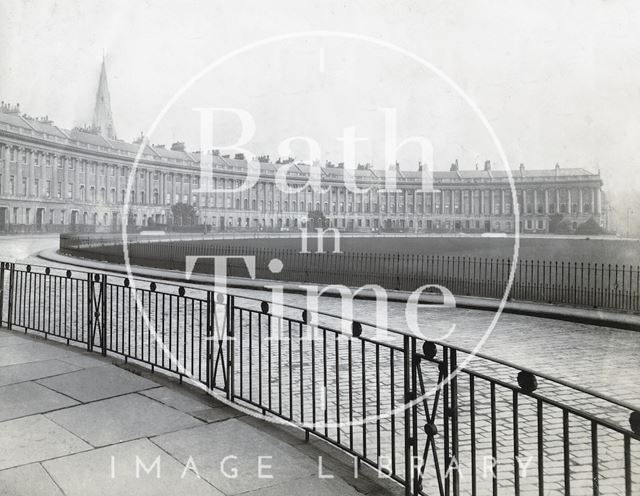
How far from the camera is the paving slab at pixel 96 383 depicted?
18.0ft

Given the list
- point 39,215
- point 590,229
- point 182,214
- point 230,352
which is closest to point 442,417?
point 230,352

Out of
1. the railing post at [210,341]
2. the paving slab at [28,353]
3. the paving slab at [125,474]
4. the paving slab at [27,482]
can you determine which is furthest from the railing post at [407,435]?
the paving slab at [28,353]

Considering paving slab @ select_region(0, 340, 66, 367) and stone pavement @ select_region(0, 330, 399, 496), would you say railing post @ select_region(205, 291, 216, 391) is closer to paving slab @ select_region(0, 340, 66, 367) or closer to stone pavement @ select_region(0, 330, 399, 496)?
stone pavement @ select_region(0, 330, 399, 496)

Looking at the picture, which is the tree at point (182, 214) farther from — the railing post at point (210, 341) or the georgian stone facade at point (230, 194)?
the railing post at point (210, 341)

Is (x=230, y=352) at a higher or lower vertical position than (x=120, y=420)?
higher

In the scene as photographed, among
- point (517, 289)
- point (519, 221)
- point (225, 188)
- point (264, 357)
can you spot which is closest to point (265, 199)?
point (225, 188)

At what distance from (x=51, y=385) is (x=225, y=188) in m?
98.8

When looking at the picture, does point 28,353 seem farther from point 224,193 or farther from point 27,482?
point 224,193

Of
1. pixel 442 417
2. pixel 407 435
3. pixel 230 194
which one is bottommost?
pixel 442 417

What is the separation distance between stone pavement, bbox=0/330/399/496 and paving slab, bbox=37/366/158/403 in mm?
10

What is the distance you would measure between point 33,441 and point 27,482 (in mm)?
758

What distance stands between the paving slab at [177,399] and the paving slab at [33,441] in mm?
983

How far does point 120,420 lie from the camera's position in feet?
15.4

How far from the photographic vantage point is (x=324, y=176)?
115438 mm
